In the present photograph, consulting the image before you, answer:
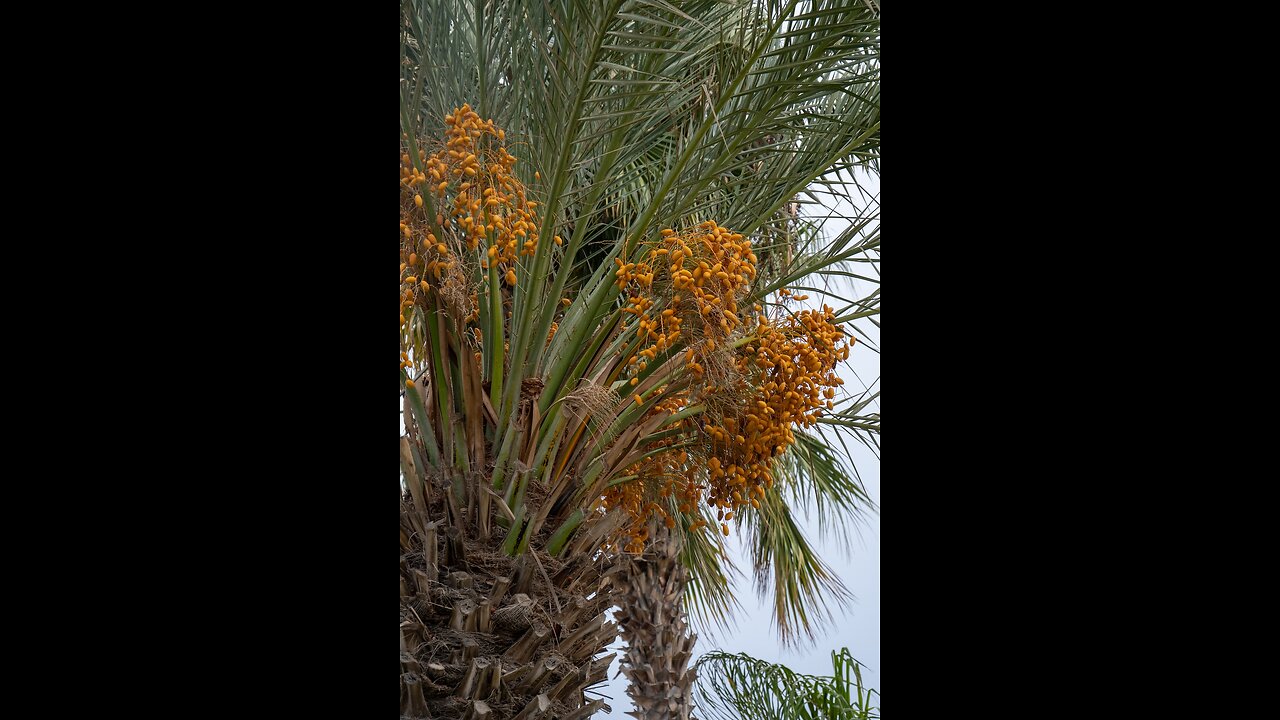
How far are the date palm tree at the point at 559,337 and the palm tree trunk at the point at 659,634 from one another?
5.22 ft

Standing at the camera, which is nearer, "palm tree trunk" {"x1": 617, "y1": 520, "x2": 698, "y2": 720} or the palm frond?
the palm frond

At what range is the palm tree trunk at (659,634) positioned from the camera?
3.75m

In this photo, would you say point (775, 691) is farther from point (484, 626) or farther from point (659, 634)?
point (484, 626)

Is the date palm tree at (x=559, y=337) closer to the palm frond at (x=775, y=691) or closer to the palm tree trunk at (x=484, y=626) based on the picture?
the palm tree trunk at (x=484, y=626)

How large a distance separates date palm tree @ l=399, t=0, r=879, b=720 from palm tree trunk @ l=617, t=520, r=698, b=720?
1.59 meters

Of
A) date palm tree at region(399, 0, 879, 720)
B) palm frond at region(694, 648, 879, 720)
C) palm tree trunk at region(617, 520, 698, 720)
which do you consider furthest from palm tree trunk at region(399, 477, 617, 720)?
palm tree trunk at region(617, 520, 698, 720)

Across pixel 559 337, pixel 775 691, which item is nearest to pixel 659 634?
pixel 775 691

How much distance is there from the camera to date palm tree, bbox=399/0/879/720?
1.52m

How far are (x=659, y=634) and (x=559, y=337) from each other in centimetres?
213

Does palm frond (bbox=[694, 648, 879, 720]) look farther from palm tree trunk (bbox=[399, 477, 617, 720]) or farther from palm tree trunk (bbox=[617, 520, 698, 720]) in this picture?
palm tree trunk (bbox=[399, 477, 617, 720])

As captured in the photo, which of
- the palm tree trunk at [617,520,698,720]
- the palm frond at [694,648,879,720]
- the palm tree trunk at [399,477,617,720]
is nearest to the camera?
the palm tree trunk at [399,477,617,720]
